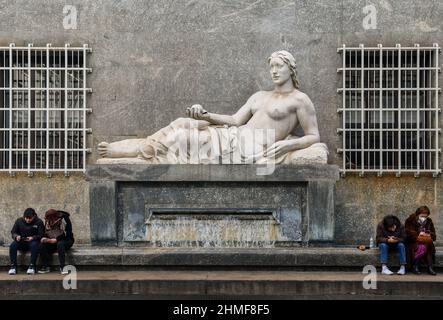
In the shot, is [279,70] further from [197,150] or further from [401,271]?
[401,271]

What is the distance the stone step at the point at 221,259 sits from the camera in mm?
11086

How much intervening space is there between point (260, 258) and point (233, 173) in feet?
4.57

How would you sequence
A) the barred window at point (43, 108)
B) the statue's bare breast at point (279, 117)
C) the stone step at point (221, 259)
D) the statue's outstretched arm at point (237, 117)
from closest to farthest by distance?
the stone step at point (221, 259) < the statue's bare breast at point (279, 117) < the statue's outstretched arm at point (237, 117) < the barred window at point (43, 108)

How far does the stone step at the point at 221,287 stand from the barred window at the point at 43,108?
397cm

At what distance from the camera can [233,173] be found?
465 inches

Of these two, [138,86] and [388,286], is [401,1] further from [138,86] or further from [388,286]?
[388,286]

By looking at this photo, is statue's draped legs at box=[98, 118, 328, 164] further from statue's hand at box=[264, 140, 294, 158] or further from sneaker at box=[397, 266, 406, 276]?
sneaker at box=[397, 266, 406, 276]

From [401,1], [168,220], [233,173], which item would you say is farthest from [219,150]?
[401,1]

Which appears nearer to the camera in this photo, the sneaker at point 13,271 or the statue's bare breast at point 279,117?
the sneaker at point 13,271

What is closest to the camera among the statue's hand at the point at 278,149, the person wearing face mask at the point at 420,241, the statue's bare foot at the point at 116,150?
the person wearing face mask at the point at 420,241

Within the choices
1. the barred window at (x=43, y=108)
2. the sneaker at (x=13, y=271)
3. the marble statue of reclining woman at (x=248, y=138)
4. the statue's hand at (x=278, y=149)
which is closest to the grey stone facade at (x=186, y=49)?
the barred window at (x=43, y=108)

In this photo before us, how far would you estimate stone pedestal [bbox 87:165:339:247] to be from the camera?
38.5 ft

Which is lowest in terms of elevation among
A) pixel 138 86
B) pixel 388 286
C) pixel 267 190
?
pixel 388 286

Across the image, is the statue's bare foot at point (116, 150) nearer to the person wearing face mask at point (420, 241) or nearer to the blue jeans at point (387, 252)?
the blue jeans at point (387, 252)
